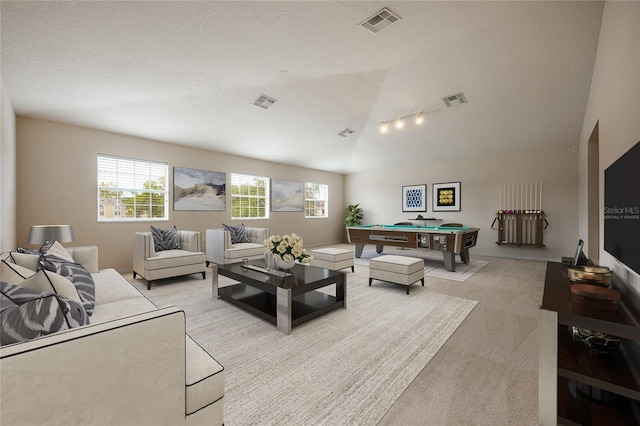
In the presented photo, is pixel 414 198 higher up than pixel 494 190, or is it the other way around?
pixel 494 190

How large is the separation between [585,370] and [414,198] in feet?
23.0

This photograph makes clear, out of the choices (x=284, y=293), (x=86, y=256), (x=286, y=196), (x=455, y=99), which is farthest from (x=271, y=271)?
(x=286, y=196)

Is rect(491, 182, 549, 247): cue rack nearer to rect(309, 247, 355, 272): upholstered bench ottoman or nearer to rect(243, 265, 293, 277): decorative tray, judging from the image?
rect(309, 247, 355, 272): upholstered bench ottoman

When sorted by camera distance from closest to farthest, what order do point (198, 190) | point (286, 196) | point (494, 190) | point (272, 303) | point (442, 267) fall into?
point (272, 303) < point (442, 267) < point (198, 190) < point (494, 190) < point (286, 196)

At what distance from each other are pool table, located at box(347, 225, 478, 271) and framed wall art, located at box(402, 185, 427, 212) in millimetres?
2268

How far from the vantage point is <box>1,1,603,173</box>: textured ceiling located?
→ 2.50 metres

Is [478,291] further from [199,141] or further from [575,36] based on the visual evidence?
[199,141]

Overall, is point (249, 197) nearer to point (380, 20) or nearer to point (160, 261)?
point (160, 261)

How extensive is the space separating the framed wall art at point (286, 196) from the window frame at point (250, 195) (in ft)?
0.62

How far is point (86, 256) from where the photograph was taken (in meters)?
3.11

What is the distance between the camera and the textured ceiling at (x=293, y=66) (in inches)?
98.3

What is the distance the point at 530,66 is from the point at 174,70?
14.6 ft

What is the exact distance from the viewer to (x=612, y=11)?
222 centimetres

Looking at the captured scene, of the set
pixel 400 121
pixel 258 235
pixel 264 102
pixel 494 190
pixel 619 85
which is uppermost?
pixel 264 102
